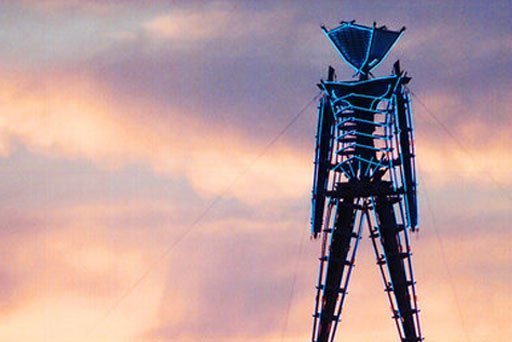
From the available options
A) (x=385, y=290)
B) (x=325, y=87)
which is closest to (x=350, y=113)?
(x=325, y=87)

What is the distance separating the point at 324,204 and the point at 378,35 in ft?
55.7

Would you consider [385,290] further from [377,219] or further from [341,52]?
[341,52]

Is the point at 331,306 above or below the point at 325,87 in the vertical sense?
below

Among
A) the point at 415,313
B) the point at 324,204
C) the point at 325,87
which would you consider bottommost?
the point at 415,313

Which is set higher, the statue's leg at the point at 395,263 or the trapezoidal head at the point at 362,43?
the trapezoidal head at the point at 362,43

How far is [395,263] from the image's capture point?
15550cm

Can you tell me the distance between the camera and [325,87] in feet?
511

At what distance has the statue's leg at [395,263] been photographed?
154375 mm

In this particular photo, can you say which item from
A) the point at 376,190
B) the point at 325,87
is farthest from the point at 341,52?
the point at 376,190

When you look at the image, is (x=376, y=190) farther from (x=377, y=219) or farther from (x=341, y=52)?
(x=341, y=52)

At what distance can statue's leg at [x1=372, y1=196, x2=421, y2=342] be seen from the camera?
154375 mm

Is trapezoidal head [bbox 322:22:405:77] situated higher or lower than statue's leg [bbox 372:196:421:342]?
Result: higher

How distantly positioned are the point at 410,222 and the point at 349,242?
6.38 meters

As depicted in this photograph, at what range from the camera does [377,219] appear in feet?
512
